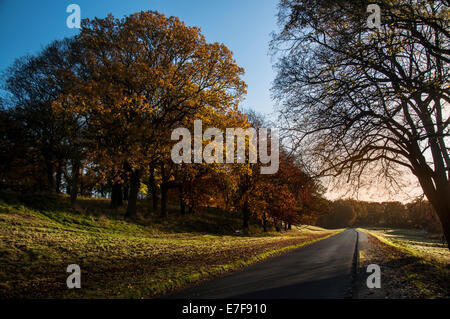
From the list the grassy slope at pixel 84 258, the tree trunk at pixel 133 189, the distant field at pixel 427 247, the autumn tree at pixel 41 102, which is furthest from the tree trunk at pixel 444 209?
the autumn tree at pixel 41 102

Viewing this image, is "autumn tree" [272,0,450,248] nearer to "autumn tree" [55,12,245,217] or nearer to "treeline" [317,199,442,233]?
"treeline" [317,199,442,233]

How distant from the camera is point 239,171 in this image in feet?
66.8

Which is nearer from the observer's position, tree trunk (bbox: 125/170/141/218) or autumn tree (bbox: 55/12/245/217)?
autumn tree (bbox: 55/12/245/217)

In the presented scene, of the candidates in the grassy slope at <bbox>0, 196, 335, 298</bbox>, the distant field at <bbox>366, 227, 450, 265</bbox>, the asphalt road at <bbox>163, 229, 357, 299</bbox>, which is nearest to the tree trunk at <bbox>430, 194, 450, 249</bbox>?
the distant field at <bbox>366, 227, 450, 265</bbox>

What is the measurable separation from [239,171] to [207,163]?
313cm

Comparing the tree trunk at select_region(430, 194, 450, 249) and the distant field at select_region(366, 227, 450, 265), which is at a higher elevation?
the tree trunk at select_region(430, 194, 450, 249)

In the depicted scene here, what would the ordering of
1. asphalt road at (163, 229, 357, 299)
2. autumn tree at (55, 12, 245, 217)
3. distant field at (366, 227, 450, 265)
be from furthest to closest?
autumn tree at (55, 12, 245, 217)
distant field at (366, 227, 450, 265)
asphalt road at (163, 229, 357, 299)

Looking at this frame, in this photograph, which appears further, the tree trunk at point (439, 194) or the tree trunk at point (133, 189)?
the tree trunk at point (133, 189)

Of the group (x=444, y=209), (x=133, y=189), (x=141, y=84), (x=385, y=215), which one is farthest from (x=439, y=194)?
(x=385, y=215)

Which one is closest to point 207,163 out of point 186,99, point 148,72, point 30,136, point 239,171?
point 239,171

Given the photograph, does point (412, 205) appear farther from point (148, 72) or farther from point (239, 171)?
point (148, 72)

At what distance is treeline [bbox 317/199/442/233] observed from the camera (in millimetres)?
11995

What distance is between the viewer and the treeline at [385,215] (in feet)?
39.4

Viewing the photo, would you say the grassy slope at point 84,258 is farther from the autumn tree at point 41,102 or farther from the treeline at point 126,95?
the autumn tree at point 41,102
